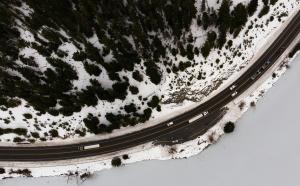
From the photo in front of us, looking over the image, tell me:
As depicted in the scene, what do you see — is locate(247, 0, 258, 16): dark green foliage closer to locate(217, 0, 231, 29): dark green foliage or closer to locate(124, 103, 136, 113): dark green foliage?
locate(217, 0, 231, 29): dark green foliage

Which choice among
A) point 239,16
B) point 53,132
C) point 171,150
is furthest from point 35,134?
point 239,16

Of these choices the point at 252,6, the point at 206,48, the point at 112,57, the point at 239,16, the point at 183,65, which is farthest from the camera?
the point at 183,65

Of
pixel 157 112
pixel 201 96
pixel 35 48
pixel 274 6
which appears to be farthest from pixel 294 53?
pixel 35 48

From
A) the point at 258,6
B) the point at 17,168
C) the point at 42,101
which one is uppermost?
the point at 258,6

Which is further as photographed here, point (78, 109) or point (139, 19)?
point (78, 109)

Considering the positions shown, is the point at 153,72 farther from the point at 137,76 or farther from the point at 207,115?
the point at 207,115

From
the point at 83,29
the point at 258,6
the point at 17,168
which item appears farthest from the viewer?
the point at 17,168

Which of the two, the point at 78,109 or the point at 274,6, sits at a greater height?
the point at 274,6

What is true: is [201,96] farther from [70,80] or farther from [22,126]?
[22,126]

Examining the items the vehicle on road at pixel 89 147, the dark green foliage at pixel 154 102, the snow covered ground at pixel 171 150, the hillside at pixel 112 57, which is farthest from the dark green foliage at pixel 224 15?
the vehicle on road at pixel 89 147
